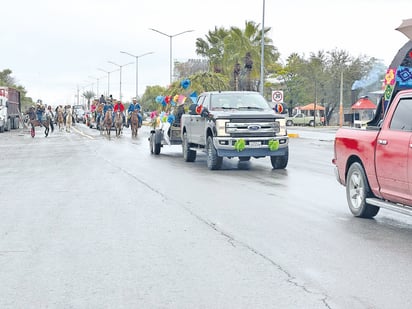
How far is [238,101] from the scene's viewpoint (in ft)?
68.4

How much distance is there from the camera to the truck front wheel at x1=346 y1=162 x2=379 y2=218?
11.0 meters

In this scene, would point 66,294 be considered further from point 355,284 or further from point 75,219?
point 75,219

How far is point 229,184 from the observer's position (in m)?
16.2

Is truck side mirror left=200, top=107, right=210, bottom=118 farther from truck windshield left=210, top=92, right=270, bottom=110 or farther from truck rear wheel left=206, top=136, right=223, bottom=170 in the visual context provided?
truck rear wheel left=206, top=136, right=223, bottom=170

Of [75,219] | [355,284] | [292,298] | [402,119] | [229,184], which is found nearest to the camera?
[292,298]

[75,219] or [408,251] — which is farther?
[75,219]

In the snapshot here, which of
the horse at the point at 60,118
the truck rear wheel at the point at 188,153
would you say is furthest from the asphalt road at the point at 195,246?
the horse at the point at 60,118

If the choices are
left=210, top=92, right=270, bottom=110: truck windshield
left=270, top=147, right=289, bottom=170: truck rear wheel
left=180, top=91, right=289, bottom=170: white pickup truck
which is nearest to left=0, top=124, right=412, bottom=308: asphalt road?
left=180, top=91, right=289, bottom=170: white pickup truck

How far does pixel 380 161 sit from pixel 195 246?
2931 mm

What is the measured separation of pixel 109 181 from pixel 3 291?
9976 mm

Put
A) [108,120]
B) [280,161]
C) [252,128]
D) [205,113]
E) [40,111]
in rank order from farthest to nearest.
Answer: [40,111], [108,120], [280,161], [205,113], [252,128]

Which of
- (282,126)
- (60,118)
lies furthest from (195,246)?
(60,118)

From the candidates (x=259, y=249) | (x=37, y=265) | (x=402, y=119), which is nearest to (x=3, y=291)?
(x=37, y=265)

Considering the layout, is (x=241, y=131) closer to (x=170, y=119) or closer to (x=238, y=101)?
(x=238, y=101)
